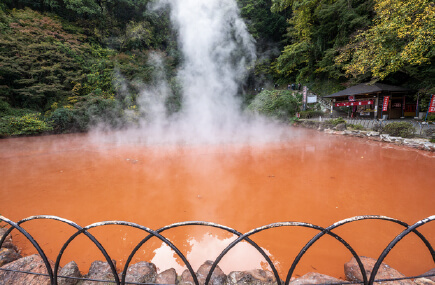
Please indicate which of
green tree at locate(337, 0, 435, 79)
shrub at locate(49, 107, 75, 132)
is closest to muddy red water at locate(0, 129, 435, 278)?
green tree at locate(337, 0, 435, 79)

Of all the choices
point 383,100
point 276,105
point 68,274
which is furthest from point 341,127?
point 68,274

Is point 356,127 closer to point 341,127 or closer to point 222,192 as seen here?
point 341,127

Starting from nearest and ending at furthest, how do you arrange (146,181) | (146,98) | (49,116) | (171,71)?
(146,181), (49,116), (146,98), (171,71)

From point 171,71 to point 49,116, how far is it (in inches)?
347

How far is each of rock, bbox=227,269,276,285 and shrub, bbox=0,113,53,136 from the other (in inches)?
511

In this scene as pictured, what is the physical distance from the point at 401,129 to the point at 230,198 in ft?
24.1

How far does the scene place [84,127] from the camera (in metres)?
11.7

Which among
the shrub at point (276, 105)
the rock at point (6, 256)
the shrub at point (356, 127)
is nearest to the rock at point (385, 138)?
the shrub at point (356, 127)

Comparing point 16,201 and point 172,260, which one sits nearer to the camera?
point 172,260

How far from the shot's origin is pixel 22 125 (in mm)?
10117

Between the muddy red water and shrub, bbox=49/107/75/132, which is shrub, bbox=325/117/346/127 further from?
shrub, bbox=49/107/75/132

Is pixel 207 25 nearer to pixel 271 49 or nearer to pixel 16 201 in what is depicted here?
pixel 271 49

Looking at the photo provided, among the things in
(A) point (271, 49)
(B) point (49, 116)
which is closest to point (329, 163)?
(B) point (49, 116)

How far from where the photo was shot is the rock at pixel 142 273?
71.6 inches
